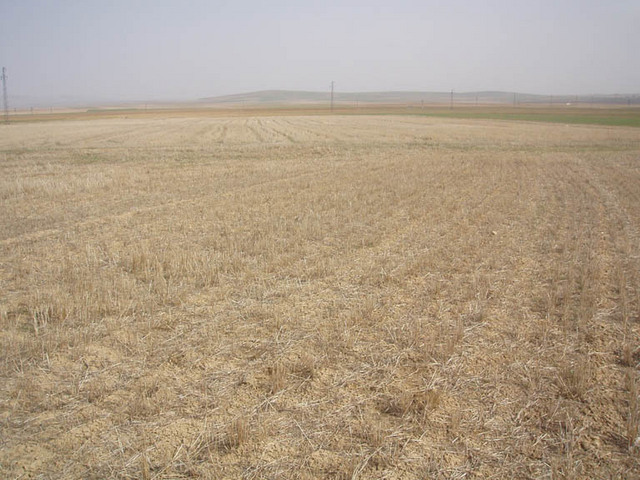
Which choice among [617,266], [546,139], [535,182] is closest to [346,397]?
[617,266]

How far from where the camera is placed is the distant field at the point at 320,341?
336 centimetres

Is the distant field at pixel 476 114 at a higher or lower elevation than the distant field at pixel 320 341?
higher

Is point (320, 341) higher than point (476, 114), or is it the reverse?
point (476, 114)

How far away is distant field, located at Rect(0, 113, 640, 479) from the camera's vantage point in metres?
3.36

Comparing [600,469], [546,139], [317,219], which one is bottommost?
[600,469]

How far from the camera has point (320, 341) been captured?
4941 mm

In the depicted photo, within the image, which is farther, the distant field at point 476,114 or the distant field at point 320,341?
the distant field at point 476,114

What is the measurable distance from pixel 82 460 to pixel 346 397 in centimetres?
214

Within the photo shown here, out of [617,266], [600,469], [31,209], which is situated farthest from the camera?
[31,209]

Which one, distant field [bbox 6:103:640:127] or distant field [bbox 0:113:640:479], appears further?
distant field [bbox 6:103:640:127]

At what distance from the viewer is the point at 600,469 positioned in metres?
3.18

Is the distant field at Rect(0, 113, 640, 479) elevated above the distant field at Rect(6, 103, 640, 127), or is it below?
below

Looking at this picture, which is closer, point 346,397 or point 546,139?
point 346,397

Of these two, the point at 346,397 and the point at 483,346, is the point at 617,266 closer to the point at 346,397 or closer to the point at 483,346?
the point at 483,346
